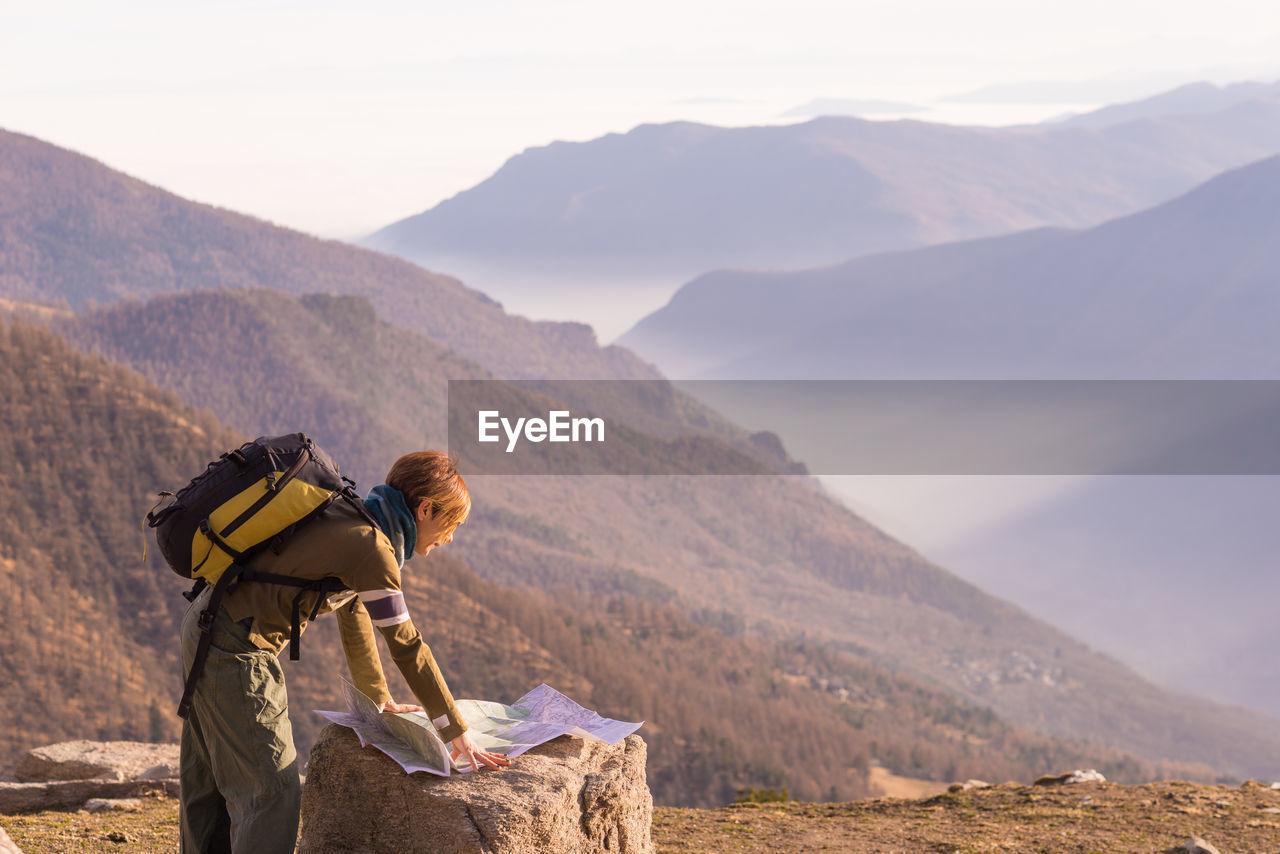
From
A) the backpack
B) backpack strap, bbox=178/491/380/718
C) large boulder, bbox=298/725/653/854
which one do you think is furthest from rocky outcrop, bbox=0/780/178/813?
the backpack

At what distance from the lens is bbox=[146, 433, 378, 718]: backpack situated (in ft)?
20.1

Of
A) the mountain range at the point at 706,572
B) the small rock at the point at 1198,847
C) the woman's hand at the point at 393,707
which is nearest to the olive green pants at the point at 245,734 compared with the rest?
the woman's hand at the point at 393,707

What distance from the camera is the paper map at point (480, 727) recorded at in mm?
7160

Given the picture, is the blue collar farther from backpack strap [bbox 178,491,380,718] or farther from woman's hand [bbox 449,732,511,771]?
Answer: woman's hand [bbox 449,732,511,771]

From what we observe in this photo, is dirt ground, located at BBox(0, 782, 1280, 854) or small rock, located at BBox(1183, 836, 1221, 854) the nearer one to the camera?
small rock, located at BBox(1183, 836, 1221, 854)

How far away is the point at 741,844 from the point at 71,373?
8996cm

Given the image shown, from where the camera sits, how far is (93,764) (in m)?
13.7

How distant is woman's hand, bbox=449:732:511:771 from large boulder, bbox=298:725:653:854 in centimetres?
8

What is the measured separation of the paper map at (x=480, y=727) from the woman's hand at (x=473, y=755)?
0.07 metres

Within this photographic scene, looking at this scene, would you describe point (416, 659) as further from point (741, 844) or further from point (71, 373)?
point (71, 373)

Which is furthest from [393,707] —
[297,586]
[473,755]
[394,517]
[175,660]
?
[175,660]

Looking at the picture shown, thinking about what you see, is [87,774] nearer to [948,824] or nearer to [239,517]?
[239,517]

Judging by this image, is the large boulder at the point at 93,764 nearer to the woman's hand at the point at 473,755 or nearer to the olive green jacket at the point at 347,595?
the woman's hand at the point at 473,755

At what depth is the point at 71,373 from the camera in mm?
88875
